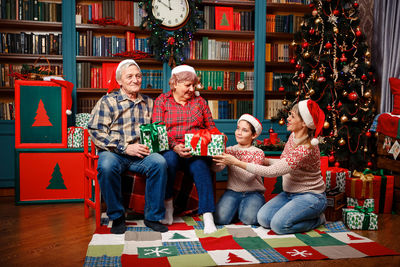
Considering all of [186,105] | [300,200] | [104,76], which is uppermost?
[104,76]

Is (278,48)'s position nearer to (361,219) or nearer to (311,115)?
(311,115)

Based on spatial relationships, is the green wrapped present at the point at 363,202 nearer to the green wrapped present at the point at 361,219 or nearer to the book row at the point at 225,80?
the green wrapped present at the point at 361,219

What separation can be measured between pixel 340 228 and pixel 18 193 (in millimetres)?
2704

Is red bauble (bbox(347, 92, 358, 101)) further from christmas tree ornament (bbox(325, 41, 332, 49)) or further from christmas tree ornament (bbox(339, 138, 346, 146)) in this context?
christmas tree ornament (bbox(325, 41, 332, 49))

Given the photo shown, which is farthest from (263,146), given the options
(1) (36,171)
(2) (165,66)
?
(1) (36,171)

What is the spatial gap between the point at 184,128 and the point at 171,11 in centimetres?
178

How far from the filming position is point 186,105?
2.69m

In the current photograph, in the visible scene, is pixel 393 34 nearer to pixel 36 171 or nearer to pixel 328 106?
pixel 328 106

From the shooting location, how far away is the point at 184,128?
2.62m

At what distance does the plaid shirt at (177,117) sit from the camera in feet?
8.59

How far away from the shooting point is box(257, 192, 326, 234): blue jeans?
2.28 metres

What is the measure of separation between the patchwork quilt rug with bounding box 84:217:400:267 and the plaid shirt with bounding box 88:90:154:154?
590mm

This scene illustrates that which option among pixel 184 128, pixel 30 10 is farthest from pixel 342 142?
pixel 30 10

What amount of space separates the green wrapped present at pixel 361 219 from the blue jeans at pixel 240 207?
621mm
